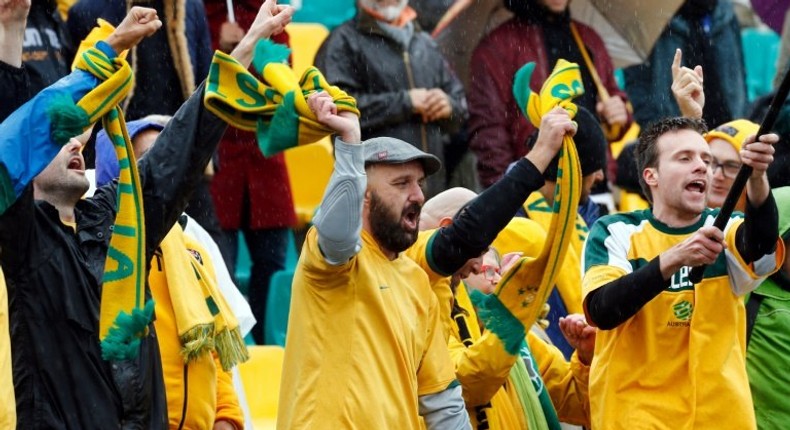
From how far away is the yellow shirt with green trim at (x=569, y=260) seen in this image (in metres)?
7.91

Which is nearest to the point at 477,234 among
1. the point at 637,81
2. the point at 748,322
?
the point at 748,322

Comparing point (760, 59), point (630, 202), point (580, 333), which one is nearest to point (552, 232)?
point (580, 333)

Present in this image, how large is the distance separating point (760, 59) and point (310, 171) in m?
5.35

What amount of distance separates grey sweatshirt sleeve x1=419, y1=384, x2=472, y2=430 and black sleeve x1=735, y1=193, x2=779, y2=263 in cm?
130

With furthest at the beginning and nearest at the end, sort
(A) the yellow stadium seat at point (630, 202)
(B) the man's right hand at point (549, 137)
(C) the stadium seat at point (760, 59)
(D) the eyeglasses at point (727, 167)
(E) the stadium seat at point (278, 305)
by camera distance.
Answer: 1. (C) the stadium seat at point (760, 59)
2. (A) the yellow stadium seat at point (630, 202)
3. (E) the stadium seat at point (278, 305)
4. (D) the eyeglasses at point (727, 167)
5. (B) the man's right hand at point (549, 137)

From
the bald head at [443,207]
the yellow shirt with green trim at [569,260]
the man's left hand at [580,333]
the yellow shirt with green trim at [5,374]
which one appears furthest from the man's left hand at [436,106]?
the yellow shirt with green trim at [5,374]

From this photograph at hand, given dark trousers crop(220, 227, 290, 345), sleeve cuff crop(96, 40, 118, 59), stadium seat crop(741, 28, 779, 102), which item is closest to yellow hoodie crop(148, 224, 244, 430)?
sleeve cuff crop(96, 40, 118, 59)

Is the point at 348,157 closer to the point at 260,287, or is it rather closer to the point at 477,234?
the point at 477,234

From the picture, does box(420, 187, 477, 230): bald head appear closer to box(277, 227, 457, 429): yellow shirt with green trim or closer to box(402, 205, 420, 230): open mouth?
box(402, 205, 420, 230): open mouth

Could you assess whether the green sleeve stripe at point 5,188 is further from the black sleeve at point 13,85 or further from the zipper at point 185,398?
the zipper at point 185,398

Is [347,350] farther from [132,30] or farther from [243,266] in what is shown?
[243,266]

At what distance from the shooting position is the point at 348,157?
5.27 metres

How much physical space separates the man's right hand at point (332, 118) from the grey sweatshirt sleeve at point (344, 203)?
0.03 m

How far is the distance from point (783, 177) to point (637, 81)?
8.15ft
